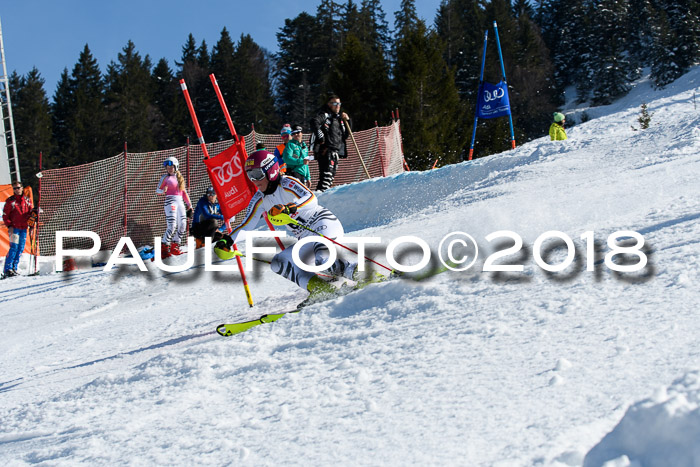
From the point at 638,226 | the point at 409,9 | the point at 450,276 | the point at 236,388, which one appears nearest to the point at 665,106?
the point at 638,226

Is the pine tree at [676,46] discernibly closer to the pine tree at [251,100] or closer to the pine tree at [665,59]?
the pine tree at [665,59]

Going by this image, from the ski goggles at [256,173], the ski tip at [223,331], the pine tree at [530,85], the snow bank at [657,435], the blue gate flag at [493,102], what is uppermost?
the pine tree at [530,85]

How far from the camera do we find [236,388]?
3.72m

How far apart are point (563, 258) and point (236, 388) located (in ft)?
9.54

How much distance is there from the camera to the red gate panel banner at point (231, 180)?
6.74 m

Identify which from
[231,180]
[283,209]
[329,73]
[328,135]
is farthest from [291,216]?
[329,73]

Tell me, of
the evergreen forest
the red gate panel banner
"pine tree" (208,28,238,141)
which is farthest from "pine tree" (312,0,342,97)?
the red gate panel banner

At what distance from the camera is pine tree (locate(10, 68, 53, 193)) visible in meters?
45.3

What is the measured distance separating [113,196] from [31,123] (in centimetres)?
3979

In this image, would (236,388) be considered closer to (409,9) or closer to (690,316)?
(690,316)

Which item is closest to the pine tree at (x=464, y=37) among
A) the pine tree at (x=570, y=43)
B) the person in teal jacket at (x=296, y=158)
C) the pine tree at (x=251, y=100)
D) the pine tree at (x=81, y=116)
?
the pine tree at (x=570, y=43)

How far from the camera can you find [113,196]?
13.9 meters

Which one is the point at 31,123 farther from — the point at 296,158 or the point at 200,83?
the point at 296,158

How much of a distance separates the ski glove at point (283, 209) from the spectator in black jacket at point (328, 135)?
6.34 meters
